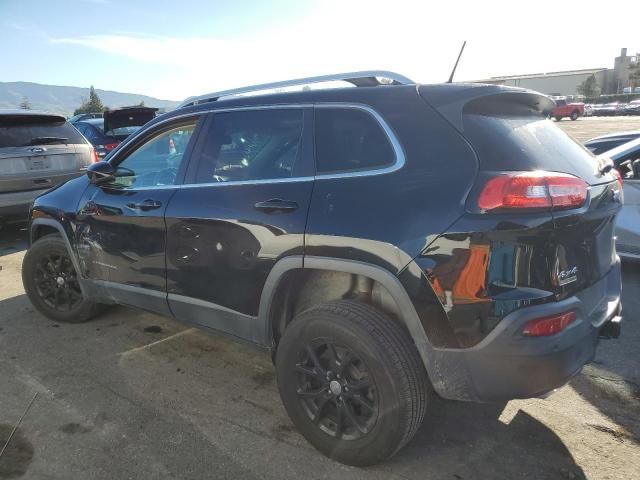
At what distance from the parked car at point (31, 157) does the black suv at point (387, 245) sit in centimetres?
401

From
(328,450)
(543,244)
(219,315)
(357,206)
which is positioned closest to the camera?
(543,244)

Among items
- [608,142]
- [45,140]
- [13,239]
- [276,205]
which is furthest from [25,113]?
[608,142]

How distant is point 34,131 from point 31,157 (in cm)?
40

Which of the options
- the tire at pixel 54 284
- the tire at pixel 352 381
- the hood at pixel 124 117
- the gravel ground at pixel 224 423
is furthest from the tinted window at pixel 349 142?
the hood at pixel 124 117

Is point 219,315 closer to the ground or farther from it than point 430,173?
closer to the ground

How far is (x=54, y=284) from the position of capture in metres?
4.21

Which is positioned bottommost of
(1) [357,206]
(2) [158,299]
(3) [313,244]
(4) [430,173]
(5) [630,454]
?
(5) [630,454]

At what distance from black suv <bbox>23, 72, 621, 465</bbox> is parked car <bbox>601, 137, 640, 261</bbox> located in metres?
2.65

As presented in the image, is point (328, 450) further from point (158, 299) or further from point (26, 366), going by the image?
point (26, 366)

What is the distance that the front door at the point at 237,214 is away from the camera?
2.57 metres

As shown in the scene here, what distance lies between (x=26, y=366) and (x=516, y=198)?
3381 mm

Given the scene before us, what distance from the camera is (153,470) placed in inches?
96.0

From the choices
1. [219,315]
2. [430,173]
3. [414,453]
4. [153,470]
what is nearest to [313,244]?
[430,173]

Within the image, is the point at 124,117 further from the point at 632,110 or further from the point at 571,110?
the point at 632,110
